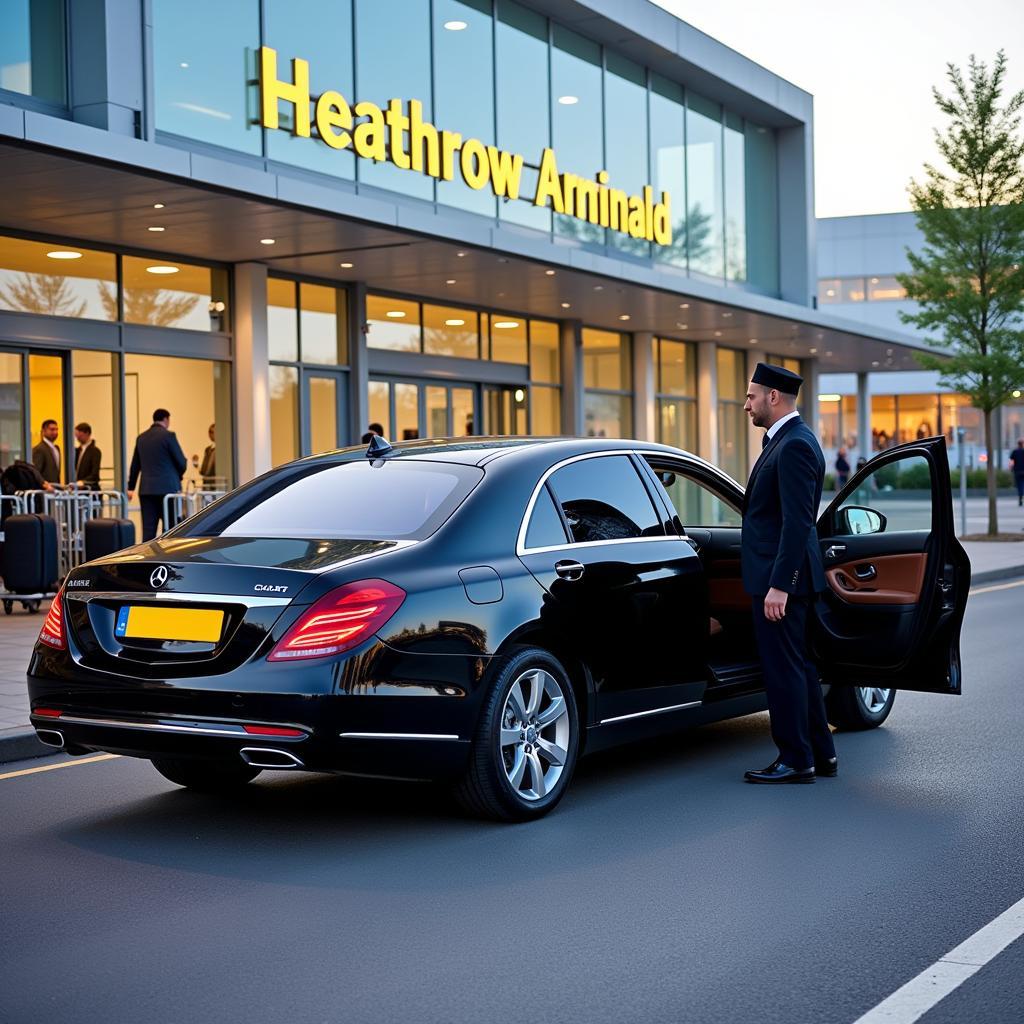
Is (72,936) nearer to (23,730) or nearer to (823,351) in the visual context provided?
(23,730)

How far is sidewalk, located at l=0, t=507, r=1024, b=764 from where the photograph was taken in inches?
317

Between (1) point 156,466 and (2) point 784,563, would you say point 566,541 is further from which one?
(1) point 156,466

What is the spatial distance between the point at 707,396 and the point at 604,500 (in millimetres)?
27876

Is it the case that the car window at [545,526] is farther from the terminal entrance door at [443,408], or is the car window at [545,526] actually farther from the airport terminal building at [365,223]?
the terminal entrance door at [443,408]

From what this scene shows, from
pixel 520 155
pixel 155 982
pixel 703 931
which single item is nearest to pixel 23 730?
pixel 155 982

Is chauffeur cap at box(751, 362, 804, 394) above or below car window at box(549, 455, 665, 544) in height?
above

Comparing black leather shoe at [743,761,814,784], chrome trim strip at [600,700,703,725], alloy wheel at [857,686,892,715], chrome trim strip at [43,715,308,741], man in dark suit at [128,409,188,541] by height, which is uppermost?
man in dark suit at [128,409,188,541]

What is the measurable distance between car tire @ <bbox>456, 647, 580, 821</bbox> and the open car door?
5.14ft

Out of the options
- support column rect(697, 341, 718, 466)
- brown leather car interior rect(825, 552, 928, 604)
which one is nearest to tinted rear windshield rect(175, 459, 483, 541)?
brown leather car interior rect(825, 552, 928, 604)

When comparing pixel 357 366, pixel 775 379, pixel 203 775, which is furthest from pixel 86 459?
pixel 775 379

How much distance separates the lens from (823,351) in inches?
1539

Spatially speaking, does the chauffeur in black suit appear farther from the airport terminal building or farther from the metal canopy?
the metal canopy

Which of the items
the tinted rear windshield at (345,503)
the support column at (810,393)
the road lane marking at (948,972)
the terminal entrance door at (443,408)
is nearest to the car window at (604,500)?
the tinted rear windshield at (345,503)

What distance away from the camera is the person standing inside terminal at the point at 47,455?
57.1 feet
